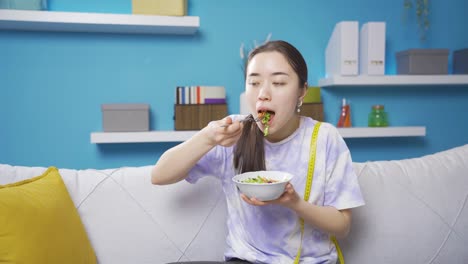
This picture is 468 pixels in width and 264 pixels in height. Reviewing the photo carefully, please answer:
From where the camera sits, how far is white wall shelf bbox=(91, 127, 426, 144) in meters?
2.31

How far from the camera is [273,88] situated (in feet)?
3.97

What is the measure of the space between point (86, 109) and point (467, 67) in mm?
2418

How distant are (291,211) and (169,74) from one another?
1.56 metres

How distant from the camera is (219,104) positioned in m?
2.44

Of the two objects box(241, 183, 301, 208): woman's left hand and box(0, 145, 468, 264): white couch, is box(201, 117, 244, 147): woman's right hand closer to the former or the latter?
box(241, 183, 301, 208): woman's left hand

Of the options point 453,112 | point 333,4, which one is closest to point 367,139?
point 453,112

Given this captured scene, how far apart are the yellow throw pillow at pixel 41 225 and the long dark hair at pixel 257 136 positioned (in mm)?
526

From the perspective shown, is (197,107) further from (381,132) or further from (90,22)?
(381,132)

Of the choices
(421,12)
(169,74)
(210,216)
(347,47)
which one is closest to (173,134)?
(169,74)

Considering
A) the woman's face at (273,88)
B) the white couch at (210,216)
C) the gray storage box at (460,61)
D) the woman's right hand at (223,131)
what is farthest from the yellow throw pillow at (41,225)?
the gray storage box at (460,61)

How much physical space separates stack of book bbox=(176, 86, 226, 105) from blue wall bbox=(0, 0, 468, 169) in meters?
0.16

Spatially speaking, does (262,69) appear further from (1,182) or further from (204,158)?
(1,182)

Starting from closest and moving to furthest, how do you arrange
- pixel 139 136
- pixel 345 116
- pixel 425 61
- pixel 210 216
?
1. pixel 210 216
2. pixel 139 136
3. pixel 425 61
4. pixel 345 116

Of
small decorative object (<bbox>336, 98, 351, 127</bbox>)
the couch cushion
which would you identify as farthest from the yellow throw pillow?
small decorative object (<bbox>336, 98, 351, 127</bbox>)
